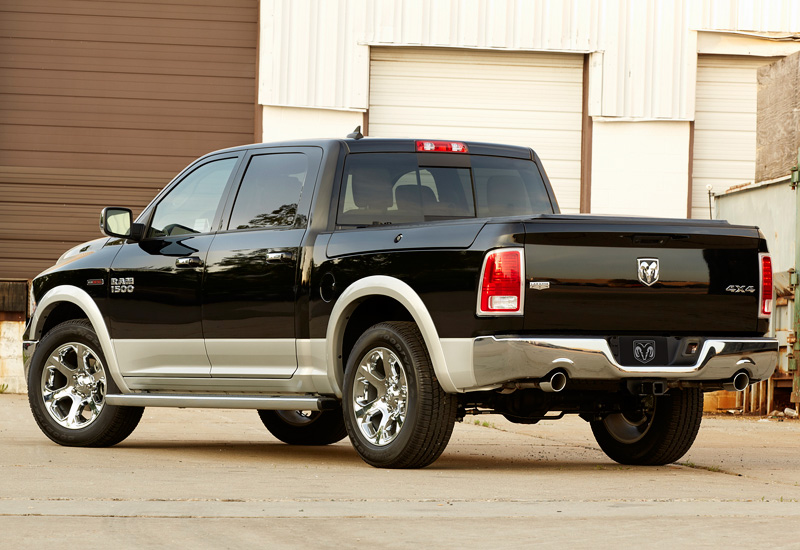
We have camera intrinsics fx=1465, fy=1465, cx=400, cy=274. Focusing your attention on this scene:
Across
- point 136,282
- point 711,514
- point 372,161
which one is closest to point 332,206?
point 372,161

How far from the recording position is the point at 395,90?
20562 millimetres

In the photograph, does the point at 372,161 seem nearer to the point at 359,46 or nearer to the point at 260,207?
the point at 260,207

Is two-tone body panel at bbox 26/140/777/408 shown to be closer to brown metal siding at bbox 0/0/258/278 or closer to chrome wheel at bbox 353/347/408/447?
chrome wheel at bbox 353/347/408/447

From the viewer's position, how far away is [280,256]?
8734 millimetres

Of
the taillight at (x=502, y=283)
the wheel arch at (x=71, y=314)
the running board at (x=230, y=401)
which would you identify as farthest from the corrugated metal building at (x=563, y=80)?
the taillight at (x=502, y=283)

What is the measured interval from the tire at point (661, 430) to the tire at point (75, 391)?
3.24 m

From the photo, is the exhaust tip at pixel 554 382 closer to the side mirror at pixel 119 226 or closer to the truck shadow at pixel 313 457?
the truck shadow at pixel 313 457

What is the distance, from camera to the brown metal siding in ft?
66.5

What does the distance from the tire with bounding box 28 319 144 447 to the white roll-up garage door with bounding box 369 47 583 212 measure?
10948 millimetres

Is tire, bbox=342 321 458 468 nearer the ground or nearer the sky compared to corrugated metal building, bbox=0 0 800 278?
nearer the ground

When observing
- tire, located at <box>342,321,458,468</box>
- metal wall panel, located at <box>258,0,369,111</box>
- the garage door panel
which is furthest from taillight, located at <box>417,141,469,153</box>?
the garage door panel

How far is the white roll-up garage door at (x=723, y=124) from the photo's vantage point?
20.9 m

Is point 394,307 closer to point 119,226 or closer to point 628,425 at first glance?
point 628,425

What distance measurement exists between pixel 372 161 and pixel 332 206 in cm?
42
